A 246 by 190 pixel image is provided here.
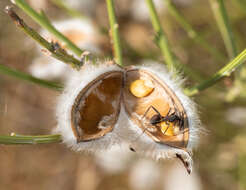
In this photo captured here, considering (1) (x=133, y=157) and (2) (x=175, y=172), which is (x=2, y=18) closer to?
(1) (x=133, y=157)

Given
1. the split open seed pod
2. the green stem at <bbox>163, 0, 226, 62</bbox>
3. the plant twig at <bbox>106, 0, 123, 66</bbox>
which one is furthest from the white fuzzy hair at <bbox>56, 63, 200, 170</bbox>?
the split open seed pod

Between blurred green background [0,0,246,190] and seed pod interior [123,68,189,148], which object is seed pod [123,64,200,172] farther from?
blurred green background [0,0,246,190]

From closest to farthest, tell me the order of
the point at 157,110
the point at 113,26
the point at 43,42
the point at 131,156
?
the point at 43,42, the point at 157,110, the point at 113,26, the point at 131,156

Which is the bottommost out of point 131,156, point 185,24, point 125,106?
point 125,106

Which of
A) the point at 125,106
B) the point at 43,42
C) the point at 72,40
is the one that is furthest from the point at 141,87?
the point at 72,40

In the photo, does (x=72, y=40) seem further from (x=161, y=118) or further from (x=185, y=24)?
(x=161, y=118)

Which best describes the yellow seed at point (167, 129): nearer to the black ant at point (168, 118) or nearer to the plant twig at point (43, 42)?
the black ant at point (168, 118)
